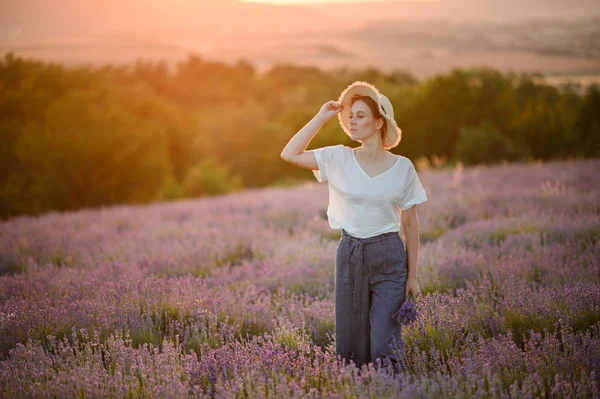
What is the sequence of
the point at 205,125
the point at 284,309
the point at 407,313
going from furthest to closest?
the point at 205,125 → the point at 284,309 → the point at 407,313

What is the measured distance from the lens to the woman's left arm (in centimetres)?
342

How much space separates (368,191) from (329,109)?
68 centimetres

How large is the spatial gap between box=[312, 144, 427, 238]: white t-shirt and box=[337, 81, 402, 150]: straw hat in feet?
0.55

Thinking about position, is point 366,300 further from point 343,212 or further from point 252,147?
point 252,147

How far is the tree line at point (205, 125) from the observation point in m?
24.5

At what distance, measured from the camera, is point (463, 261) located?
209 inches

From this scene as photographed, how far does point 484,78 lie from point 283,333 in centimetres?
4862

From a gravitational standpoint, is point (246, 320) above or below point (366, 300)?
below

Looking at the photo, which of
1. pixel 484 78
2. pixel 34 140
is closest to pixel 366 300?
pixel 34 140

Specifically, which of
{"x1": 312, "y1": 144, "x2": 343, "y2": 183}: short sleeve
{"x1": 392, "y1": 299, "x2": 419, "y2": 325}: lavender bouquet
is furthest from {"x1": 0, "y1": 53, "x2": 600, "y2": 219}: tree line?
{"x1": 392, "y1": 299, "x2": 419, "y2": 325}: lavender bouquet

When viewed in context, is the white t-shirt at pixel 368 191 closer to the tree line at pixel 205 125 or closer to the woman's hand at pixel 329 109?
the woman's hand at pixel 329 109

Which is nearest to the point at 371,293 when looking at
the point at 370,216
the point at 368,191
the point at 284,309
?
the point at 370,216

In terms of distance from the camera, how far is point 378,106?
10.9 feet

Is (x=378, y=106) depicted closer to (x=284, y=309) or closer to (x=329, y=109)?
(x=329, y=109)
